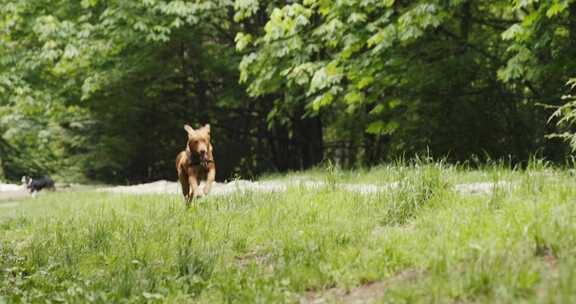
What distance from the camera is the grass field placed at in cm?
387

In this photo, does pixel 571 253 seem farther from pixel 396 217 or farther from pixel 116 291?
pixel 116 291

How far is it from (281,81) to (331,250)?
29.2 feet

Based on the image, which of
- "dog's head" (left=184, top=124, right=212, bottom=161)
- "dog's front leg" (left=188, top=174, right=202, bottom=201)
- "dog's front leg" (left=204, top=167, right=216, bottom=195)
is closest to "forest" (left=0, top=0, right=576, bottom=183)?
"dog's front leg" (left=204, top=167, right=216, bottom=195)

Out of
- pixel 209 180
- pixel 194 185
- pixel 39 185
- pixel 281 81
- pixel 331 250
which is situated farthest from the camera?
pixel 39 185

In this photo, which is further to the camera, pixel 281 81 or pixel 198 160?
pixel 281 81

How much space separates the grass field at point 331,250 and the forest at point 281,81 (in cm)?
225

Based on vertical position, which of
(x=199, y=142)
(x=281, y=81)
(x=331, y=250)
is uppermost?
(x=281, y=81)

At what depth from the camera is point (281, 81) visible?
44.8 feet

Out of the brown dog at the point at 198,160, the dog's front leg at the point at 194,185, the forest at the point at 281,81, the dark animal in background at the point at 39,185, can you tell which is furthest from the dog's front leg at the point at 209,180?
the dark animal in background at the point at 39,185

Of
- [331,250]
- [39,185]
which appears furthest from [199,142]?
[39,185]

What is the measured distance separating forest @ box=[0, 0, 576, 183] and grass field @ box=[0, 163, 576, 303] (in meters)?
2.25

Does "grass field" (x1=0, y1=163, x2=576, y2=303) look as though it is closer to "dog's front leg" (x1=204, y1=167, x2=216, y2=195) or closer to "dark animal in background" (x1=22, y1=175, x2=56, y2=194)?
"dog's front leg" (x1=204, y1=167, x2=216, y2=195)

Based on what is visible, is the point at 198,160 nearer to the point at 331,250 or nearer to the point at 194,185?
the point at 194,185

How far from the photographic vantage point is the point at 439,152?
493 inches
